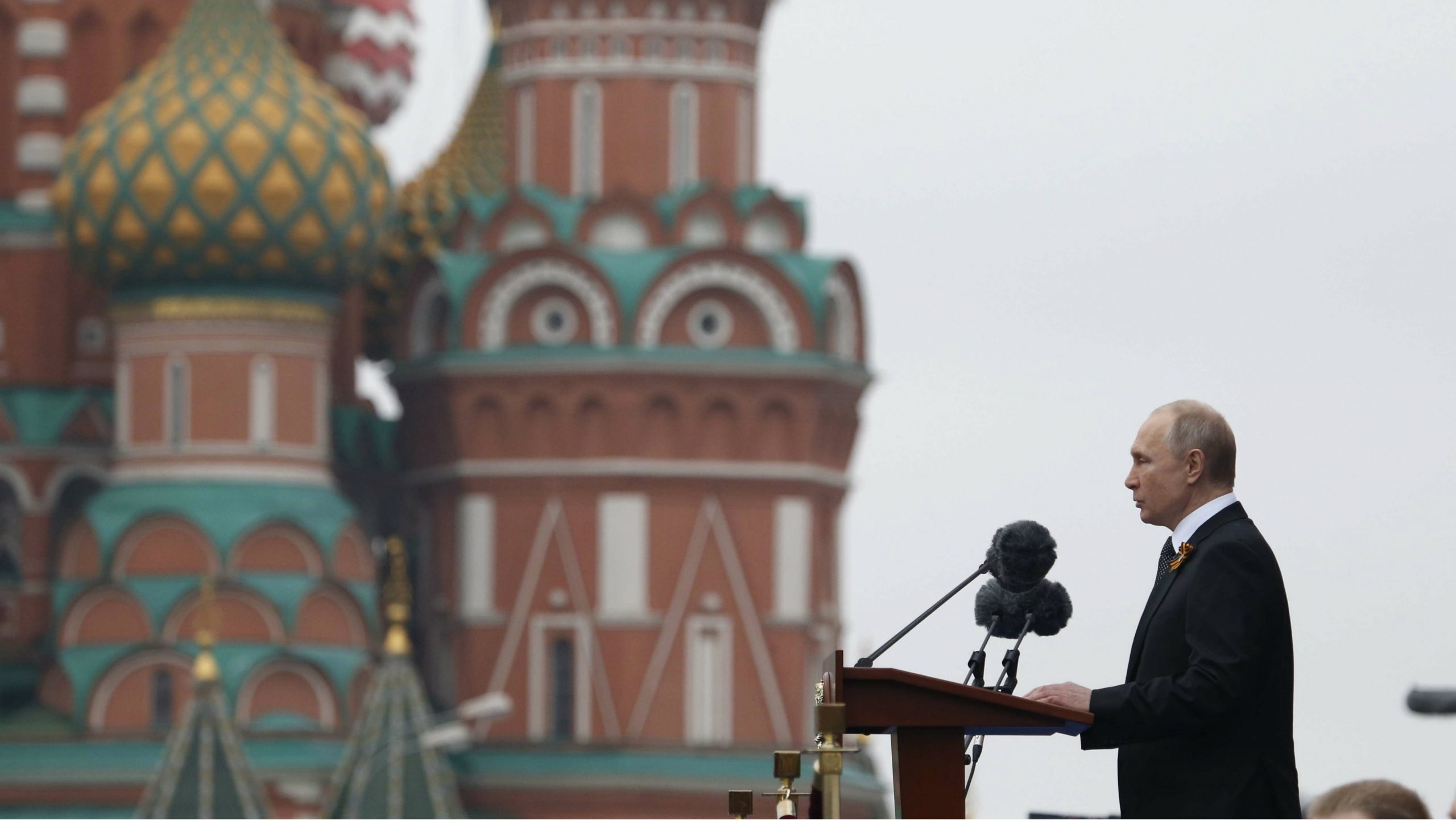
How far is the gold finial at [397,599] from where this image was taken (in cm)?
3706

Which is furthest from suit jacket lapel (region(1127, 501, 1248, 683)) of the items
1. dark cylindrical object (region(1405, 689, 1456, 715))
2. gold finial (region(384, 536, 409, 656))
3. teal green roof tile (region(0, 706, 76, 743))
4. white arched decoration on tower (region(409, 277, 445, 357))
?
white arched decoration on tower (region(409, 277, 445, 357))

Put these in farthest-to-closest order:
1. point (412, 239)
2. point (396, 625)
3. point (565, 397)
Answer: point (412, 239)
point (565, 397)
point (396, 625)

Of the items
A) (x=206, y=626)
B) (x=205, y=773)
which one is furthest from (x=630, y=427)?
(x=205, y=773)

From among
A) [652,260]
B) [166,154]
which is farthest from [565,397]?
[166,154]

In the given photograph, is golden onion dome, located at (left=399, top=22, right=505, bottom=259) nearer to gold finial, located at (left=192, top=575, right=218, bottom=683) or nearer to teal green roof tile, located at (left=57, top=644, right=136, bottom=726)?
gold finial, located at (left=192, top=575, right=218, bottom=683)

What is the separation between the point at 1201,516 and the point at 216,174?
30907mm

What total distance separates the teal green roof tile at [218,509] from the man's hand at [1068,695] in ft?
99.2

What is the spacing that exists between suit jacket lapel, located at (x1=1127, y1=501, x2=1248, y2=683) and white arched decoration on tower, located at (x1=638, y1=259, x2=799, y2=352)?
1256 inches

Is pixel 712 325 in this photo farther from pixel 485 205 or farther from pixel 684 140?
pixel 485 205

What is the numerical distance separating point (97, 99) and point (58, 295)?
6.59 feet

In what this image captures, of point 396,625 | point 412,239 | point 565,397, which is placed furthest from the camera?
point 412,239

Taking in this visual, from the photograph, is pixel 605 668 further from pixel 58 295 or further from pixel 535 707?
pixel 58 295

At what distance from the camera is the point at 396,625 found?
1463 inches

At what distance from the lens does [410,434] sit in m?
40.8
